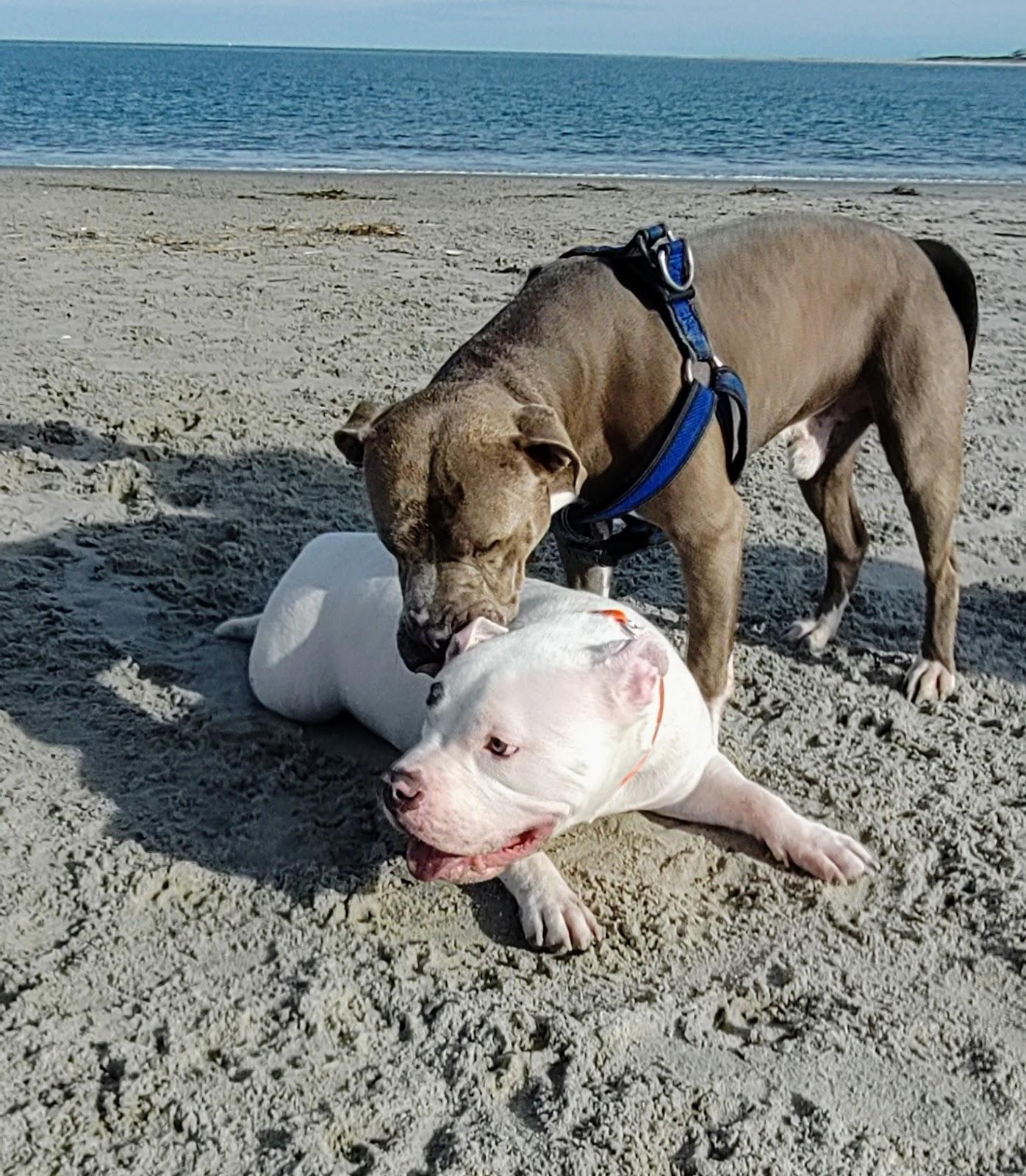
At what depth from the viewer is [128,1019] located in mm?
2598

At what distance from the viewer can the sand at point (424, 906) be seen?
2352 millimetres

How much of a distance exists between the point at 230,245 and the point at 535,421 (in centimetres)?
815

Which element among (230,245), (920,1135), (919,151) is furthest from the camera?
(919,151)

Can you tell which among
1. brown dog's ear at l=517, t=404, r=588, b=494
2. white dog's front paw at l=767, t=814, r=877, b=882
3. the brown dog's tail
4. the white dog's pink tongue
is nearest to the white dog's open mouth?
the white dog's pink tongue

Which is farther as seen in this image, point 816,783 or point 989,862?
point 816,783

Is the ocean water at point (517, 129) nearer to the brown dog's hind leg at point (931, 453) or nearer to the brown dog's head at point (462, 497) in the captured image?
the brown dog's hind leg at point (931, 453)

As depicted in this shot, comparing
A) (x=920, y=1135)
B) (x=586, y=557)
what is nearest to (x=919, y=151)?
(x=586, y=557)

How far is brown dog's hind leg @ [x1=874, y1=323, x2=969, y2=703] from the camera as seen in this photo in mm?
4086

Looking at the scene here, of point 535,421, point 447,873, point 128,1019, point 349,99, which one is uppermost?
point 535,421

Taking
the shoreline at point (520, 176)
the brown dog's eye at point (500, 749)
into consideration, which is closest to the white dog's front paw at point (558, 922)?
the brown dog's eye at point (500, 749)

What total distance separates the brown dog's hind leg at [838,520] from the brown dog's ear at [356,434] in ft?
5.34

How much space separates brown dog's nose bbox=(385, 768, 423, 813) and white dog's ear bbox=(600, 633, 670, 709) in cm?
43

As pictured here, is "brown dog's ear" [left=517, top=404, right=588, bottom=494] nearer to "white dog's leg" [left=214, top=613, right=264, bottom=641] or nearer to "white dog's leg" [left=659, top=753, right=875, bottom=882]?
"white dog's leg" [left=659, top=753, right=875, bottom=882]

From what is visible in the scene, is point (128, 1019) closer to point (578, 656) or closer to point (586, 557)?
point (578, 656)
